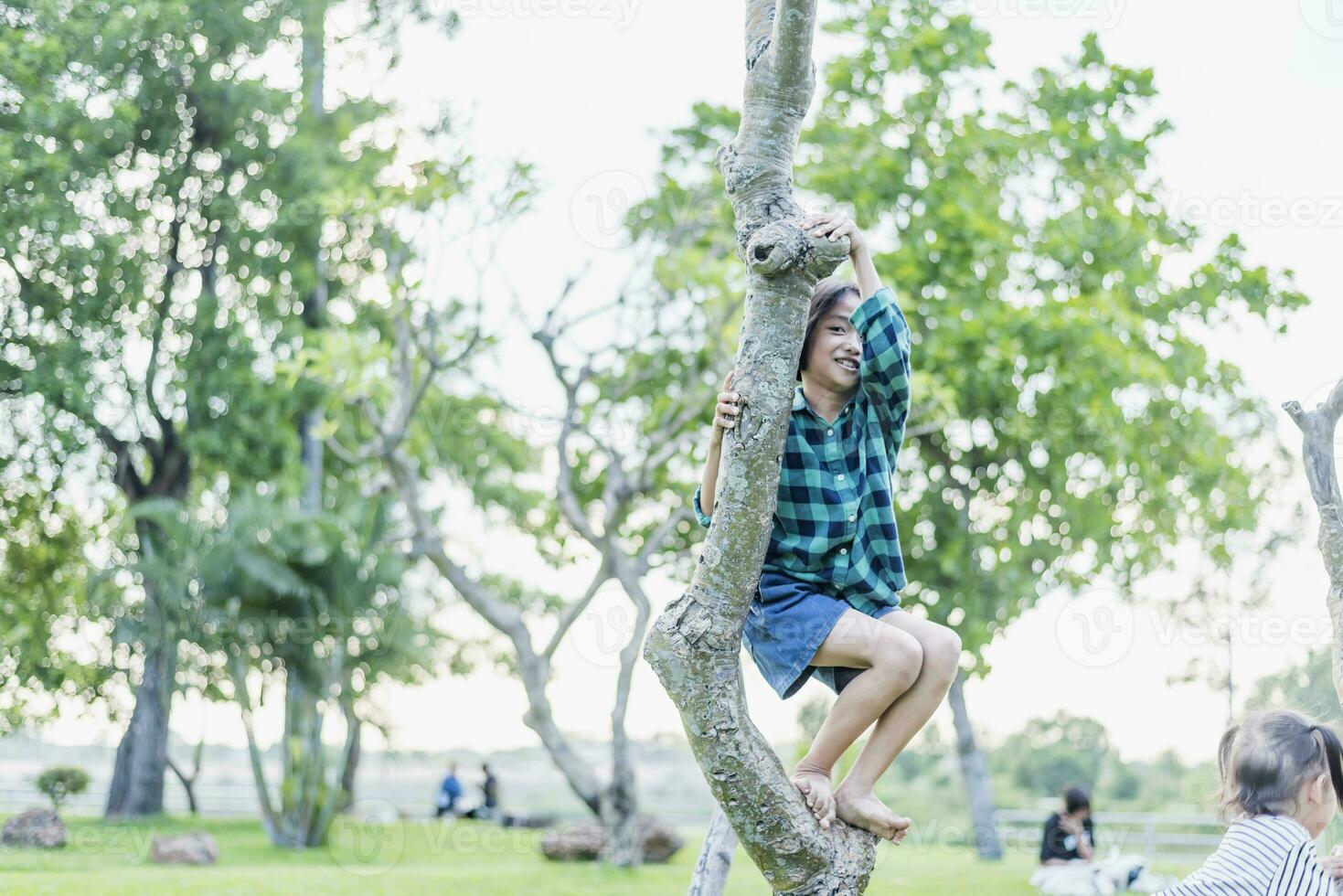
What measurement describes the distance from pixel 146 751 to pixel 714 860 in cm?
1352

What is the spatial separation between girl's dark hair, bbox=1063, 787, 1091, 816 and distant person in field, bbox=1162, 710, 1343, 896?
22.8 ft

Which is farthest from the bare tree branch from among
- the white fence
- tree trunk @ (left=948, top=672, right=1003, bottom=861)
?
the white fence

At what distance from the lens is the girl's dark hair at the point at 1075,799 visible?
980 centimetres

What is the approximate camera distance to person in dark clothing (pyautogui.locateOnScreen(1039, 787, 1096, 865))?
31.9 feet

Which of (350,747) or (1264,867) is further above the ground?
(1264,867)

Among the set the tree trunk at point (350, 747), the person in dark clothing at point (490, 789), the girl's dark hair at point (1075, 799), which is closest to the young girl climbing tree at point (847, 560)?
the girl's dark hair at point (1075, 799)

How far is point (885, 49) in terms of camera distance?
13000 mm

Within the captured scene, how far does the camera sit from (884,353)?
10.6 ft

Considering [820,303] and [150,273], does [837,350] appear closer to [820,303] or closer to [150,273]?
[820,303]

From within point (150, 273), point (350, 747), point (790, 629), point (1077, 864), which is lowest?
point (1077, 864)

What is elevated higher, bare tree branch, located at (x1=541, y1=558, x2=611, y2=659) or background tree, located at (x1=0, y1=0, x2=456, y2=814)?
background tree, located at (x1=0, y1=0, x2=456, y2=814)

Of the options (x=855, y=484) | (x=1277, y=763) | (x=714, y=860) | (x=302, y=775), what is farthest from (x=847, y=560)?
(x=302, y=775)

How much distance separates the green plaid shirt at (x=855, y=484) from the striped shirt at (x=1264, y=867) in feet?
3.33

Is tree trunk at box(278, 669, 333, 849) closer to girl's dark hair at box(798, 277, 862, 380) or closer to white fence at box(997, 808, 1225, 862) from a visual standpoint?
white fence at box(997, 808, 1225, 862)
